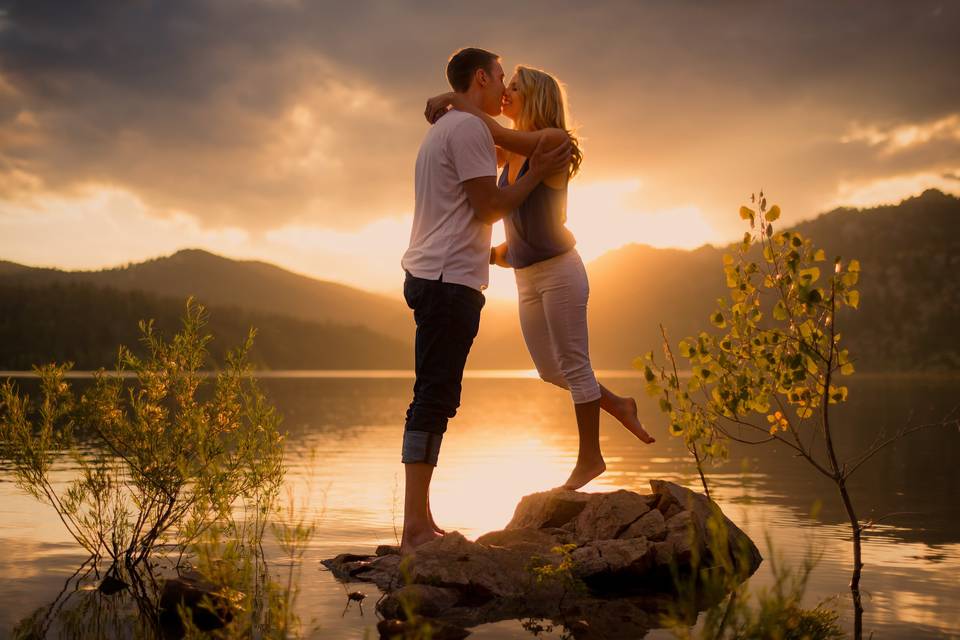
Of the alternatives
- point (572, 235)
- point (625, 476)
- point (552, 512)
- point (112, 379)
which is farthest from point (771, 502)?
point (112, 379)

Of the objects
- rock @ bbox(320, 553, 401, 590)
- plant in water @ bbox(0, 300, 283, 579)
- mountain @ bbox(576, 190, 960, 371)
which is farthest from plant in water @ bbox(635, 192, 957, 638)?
mountain @ bbox(576, 190, 960, 371)

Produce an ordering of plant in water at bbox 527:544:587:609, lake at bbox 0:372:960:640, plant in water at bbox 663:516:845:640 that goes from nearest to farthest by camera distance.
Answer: plant in water at bbox 663:516:845:640 → lake at bbox 0:372:960:640 → plant in water at bbox 527:544:587:609

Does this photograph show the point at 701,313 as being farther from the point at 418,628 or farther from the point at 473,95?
the point at 418,628

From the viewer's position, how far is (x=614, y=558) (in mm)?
5059

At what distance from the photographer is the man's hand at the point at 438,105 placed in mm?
5438

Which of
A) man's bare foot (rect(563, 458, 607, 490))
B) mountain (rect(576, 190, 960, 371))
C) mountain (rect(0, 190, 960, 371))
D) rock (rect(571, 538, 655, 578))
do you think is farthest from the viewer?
mountain (rect(576, 190, 960, 371))

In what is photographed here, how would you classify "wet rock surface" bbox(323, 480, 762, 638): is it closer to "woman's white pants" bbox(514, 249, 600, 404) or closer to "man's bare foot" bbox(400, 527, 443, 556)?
"man's bare foot" bbox(400, 527, 443, 556)

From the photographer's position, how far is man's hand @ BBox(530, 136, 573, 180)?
5.45 m

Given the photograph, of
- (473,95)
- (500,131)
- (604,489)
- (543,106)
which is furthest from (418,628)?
(604,489)

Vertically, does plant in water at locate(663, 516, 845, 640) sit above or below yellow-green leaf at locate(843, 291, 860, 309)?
below

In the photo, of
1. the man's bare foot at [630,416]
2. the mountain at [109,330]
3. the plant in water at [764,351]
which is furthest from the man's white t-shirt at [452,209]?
the mountain at [109,330]

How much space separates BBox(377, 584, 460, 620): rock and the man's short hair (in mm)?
3001

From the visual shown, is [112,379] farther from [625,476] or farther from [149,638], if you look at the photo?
[625,476]

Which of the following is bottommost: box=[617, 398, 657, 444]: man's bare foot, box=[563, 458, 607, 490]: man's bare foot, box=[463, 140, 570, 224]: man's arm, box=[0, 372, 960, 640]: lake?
box=[0, 372, 960, 640]: lake
